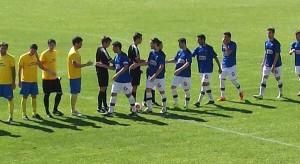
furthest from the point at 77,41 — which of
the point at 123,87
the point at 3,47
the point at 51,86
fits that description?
the point at 3,47

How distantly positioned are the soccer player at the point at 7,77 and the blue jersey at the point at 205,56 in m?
6.69

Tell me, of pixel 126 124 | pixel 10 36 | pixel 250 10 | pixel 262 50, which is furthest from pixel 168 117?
pixel 250 10

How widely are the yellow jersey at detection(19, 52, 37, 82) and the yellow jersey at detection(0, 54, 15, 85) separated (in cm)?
51

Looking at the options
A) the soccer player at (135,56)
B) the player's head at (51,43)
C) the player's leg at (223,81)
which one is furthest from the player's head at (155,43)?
the player's leg at (223,81)

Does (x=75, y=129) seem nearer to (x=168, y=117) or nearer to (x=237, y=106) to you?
(x=168, y=117)

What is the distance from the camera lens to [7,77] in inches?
971

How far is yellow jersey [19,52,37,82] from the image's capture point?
25.0 meters

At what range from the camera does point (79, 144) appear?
860 inches

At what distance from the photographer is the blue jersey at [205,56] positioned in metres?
27.3

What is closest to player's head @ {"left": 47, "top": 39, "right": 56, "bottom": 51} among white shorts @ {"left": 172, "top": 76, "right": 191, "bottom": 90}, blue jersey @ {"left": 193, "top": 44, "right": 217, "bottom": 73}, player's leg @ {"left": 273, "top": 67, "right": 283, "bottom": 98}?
white shorts @ {"left": 172, "top": 76, "right": 191, "bottom": 90}

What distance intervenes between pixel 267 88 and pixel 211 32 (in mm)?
18012

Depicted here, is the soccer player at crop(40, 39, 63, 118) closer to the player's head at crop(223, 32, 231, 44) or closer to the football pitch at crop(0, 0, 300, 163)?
the football pitch at crop(0, 0, 300, 163)

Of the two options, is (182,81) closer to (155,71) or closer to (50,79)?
(155,71)

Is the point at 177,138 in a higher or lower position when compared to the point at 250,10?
lower
